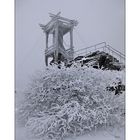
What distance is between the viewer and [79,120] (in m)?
1.45

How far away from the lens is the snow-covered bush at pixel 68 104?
1.45m

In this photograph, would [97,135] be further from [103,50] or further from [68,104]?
[103,50]

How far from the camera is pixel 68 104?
146 centimetres

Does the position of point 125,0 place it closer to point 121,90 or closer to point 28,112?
point 121,90

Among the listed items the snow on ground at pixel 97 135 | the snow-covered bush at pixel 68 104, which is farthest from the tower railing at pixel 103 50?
the snow on ground at pixel 97 135

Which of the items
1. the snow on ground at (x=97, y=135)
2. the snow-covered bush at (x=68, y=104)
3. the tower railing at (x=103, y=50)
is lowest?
the snow on ground at (x=97, y=135)

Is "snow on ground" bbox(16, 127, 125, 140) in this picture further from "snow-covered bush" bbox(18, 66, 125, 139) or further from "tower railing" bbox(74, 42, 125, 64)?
"tower railing" bbox(74, 42, 125, 64)

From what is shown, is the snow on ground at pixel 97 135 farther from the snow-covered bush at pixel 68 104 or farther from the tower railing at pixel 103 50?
the tower railing at pixel 103 50

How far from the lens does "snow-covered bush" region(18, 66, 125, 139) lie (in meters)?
1.45

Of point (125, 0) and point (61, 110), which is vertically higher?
point (125, 0)

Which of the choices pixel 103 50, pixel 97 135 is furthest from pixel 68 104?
pixel 103 50
